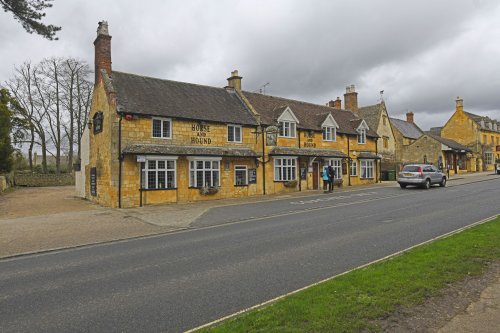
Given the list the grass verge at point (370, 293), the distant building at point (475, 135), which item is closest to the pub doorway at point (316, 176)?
the grass verge at point (370, 293)

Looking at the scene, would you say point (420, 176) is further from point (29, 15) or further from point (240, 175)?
point (29, 15)

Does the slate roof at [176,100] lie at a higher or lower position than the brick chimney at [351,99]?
lower

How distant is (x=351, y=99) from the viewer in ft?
129

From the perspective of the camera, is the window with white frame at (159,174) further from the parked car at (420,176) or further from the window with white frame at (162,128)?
the parked car at (420,176)

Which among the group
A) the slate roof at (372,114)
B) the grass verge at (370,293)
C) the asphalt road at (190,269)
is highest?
the slate roof at (372,114)

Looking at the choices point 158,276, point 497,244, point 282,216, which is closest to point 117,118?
point 282,216

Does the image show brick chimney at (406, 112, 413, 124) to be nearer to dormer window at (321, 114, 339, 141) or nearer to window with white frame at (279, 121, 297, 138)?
dormer window at (321, 114, 339, 141)

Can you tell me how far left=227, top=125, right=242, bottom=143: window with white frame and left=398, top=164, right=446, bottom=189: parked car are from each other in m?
13.0

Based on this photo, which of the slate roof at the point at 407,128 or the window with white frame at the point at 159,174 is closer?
the window with white frame at the point at 159,174

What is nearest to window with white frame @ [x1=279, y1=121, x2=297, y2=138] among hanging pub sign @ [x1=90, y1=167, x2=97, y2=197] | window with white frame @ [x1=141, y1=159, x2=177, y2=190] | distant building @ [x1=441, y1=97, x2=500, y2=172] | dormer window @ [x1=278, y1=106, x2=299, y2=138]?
dormer window @ [x1=278, y1=106, x2=299, y2=138]

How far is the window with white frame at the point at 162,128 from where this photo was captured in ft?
69.7

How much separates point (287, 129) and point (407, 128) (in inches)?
1531

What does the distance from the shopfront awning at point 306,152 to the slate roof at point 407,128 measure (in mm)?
30444

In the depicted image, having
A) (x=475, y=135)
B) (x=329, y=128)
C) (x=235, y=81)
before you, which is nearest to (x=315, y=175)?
(x=329, y=128)
